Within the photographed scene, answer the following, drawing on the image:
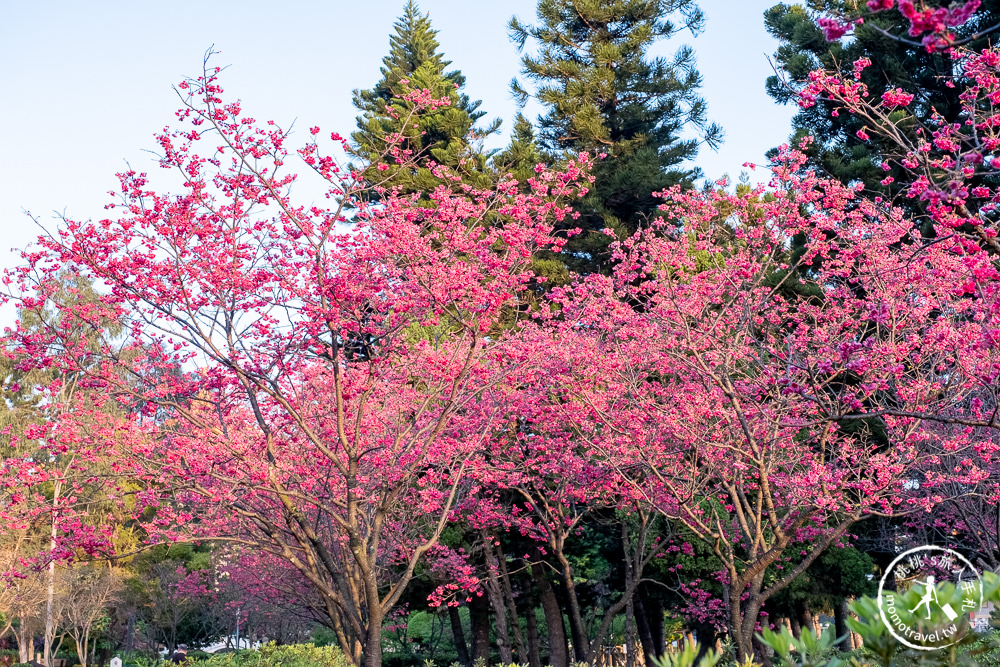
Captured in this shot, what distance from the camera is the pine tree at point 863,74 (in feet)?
74.2

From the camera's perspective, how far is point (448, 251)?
9.86 m

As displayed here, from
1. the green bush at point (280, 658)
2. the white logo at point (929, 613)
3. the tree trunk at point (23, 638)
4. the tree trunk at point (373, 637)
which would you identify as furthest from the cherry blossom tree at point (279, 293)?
the tree trunk at point (23, 638)

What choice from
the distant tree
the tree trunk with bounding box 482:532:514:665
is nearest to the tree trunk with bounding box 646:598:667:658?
the tree trunk with bounding box 482:532:514:665

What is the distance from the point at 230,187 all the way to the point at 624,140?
2126 cm

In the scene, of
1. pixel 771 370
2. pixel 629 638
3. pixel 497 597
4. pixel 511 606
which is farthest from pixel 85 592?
pixel 771 370

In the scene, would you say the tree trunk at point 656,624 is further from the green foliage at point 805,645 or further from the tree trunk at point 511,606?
the green foliage at point 805,645

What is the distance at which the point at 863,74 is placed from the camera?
23828 mm

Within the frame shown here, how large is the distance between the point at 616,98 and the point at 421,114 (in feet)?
22.0

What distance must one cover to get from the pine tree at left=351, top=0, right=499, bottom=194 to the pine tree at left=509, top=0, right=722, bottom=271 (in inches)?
101

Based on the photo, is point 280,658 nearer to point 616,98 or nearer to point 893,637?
point 893,637

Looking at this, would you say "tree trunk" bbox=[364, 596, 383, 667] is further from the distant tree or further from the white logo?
the distant tree

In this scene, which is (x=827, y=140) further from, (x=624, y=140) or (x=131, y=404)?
(x=131, y=404)

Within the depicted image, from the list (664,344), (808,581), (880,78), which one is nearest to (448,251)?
(664,344)

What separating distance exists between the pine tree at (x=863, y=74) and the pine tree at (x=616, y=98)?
359 cm
